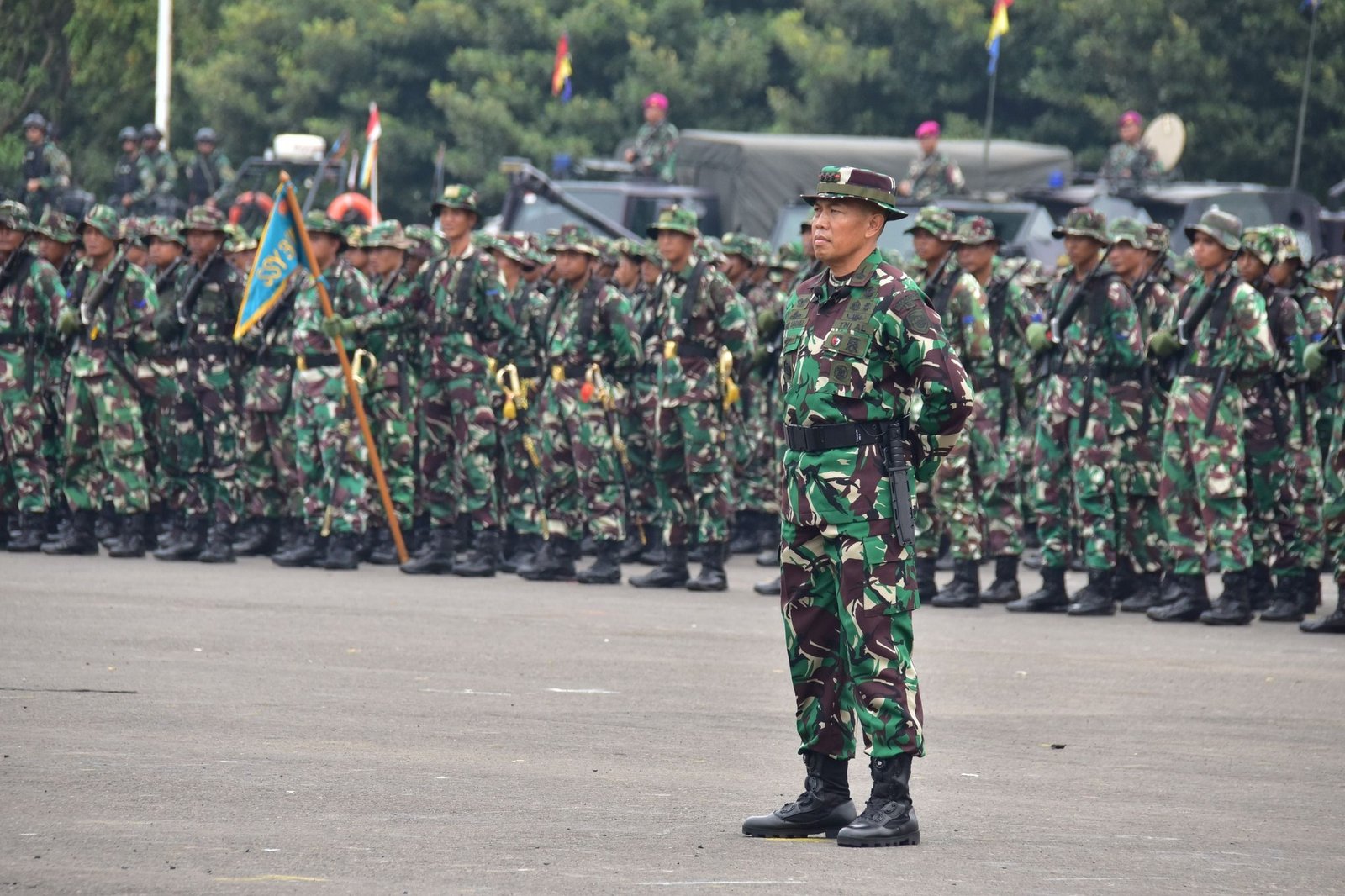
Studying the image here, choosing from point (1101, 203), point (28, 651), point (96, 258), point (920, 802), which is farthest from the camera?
point (1101, 203)

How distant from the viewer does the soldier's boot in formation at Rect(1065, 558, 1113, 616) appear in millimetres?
13398

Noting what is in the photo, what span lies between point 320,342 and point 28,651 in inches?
192

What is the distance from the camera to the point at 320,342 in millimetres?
14695

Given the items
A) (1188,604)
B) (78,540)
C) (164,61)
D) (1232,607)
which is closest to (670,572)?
(1188,604)

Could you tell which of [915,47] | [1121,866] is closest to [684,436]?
[1121,866]

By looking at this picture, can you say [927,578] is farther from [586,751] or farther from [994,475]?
[586,751]

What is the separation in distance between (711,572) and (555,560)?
1.08 metres

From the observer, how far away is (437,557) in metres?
14.9

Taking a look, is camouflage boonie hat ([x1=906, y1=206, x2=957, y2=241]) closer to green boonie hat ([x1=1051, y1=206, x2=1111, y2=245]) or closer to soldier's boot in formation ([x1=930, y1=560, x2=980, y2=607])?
green boonie hat ([x1=1051, y1=206, x2=1111, y2=245])

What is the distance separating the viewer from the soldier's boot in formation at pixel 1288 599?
13.5 meters

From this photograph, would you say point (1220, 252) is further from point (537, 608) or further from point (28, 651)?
point (28, 651)

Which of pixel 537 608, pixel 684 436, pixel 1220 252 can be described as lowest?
pixel 537 608

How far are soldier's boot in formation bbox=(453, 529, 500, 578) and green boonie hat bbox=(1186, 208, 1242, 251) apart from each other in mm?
4885

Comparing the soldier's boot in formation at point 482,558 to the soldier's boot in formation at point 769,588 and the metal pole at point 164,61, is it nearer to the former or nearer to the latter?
the soldier's boot in formation at point 769,588
